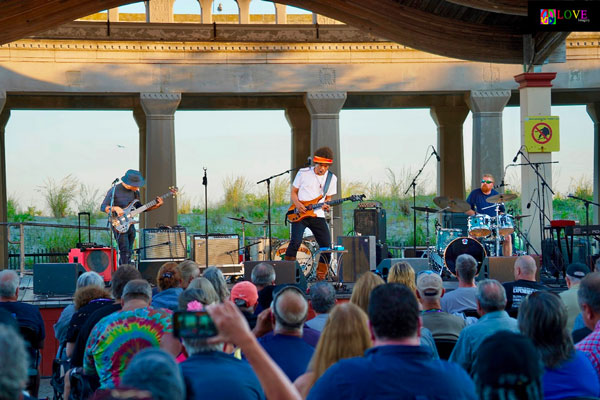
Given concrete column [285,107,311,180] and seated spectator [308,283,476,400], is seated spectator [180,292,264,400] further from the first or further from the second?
concrete column [285,107,311,180]

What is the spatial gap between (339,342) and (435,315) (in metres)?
2.47

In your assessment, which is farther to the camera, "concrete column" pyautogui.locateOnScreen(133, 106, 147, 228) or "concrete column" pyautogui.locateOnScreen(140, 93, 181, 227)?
"concrete column" pyautogui.locateOnScreen(133, 106, 147, 228)

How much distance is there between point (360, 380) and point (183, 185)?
65.0 ft

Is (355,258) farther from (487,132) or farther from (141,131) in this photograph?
(141,131)

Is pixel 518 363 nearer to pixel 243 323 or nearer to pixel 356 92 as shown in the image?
pixel 243 323

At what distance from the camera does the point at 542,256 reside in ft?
46.4

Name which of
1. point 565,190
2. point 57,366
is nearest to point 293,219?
point 57,366

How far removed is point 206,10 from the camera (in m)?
19.5

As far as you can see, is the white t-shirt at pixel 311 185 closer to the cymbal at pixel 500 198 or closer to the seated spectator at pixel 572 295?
the cymbal at pixel 500 198

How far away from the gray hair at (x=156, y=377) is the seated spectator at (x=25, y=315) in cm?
469

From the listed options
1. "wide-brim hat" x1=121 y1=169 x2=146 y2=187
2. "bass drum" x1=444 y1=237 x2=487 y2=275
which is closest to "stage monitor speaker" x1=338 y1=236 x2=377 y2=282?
"bass drum" x1=444 y1=237 x2=487 y2=275

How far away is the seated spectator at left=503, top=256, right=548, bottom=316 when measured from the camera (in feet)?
25.6

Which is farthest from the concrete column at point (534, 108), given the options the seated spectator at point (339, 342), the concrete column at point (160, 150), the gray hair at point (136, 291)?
the seated spectator at point (339, 342)

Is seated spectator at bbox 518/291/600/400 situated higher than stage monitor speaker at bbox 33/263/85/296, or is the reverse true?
seated spectator at bbox 518/291/600/400
